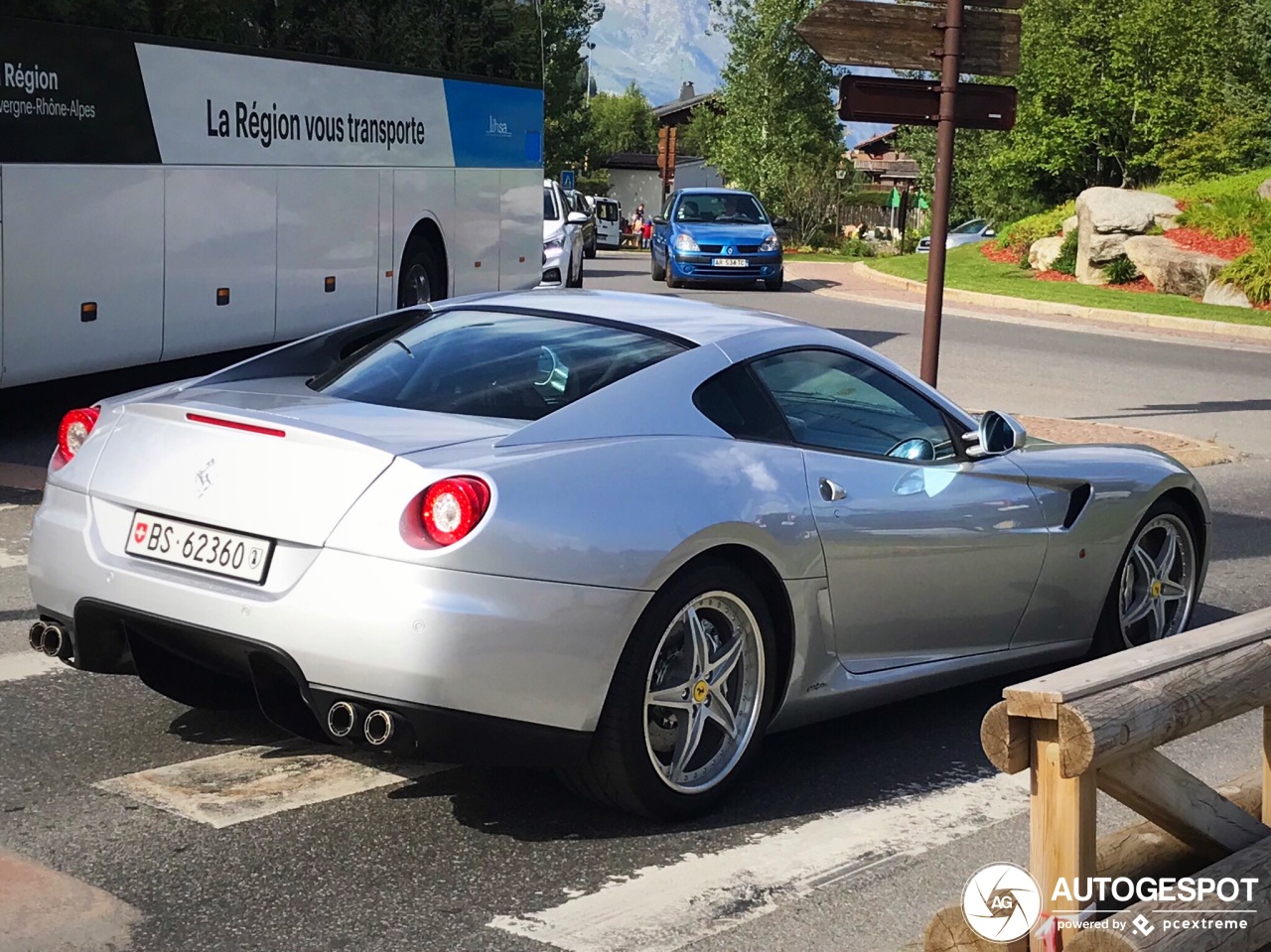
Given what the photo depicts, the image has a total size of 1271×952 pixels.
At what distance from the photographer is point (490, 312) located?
5648 mm

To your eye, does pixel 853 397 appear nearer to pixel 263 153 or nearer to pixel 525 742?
pixel 525 742

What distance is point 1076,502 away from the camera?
6047 millimetres

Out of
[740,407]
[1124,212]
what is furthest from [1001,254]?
[740,407]

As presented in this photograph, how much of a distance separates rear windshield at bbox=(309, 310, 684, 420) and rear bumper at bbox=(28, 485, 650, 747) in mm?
741

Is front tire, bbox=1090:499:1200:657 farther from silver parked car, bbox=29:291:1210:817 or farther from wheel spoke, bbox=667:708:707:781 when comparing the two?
wheel spoke, bbox=667:708:707:781

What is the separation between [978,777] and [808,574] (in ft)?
2.94

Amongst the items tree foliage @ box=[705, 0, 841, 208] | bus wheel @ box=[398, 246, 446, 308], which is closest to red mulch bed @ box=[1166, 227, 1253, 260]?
bus wheel @ box=[398, 246, 446, 308]

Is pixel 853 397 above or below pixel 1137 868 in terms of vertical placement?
above

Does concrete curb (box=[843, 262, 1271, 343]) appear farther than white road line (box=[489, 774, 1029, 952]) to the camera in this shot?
Yes

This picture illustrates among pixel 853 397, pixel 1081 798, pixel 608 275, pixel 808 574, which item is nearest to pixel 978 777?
pixel 808 574

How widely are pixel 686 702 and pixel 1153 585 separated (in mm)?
2658

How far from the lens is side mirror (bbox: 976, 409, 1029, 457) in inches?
225

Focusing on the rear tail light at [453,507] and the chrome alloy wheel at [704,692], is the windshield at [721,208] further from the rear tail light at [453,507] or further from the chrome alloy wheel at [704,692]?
the rear tail light at [453,507]

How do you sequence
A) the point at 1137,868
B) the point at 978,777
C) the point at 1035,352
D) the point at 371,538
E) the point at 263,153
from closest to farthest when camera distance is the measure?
the point at 1137,868 → the point at 371,538 → the point at 978,777 → the point at 263,153 → the point at 1035,352
